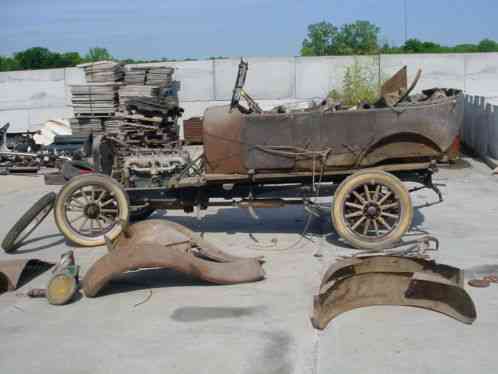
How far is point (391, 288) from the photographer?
5961mm

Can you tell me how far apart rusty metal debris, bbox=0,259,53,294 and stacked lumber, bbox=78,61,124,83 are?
44.0 feet

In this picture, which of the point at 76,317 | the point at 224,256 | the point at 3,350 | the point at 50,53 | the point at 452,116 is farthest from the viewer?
the point at 50,53

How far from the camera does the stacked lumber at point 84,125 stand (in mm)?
20156

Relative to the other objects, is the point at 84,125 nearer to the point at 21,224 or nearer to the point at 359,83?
the point at 359,83

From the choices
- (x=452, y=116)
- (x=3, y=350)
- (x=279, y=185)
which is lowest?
(x=3, y=350)

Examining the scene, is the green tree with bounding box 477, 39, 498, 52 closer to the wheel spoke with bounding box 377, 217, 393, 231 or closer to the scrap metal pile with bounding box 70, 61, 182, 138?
the scrap metal pile with bounding box 70, 61, 182, 138

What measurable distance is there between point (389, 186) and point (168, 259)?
285 centimetres

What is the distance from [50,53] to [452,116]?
1647 inches

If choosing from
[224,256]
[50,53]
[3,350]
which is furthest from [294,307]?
[50,53]

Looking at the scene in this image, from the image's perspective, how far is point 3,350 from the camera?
210 inches

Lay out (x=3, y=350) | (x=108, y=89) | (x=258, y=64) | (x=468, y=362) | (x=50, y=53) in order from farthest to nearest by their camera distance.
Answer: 1. (x=50, y=53)
2. (x=258, y=64)
3. (x=108, y=89)
4. (x=3, y=350)
5. (x=468, y=362)

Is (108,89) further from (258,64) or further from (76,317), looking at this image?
(76,317)

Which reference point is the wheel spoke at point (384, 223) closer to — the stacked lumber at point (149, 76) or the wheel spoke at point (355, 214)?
the wheel spoke at point (355, 214)

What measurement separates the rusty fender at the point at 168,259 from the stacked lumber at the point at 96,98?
42.7 feet
